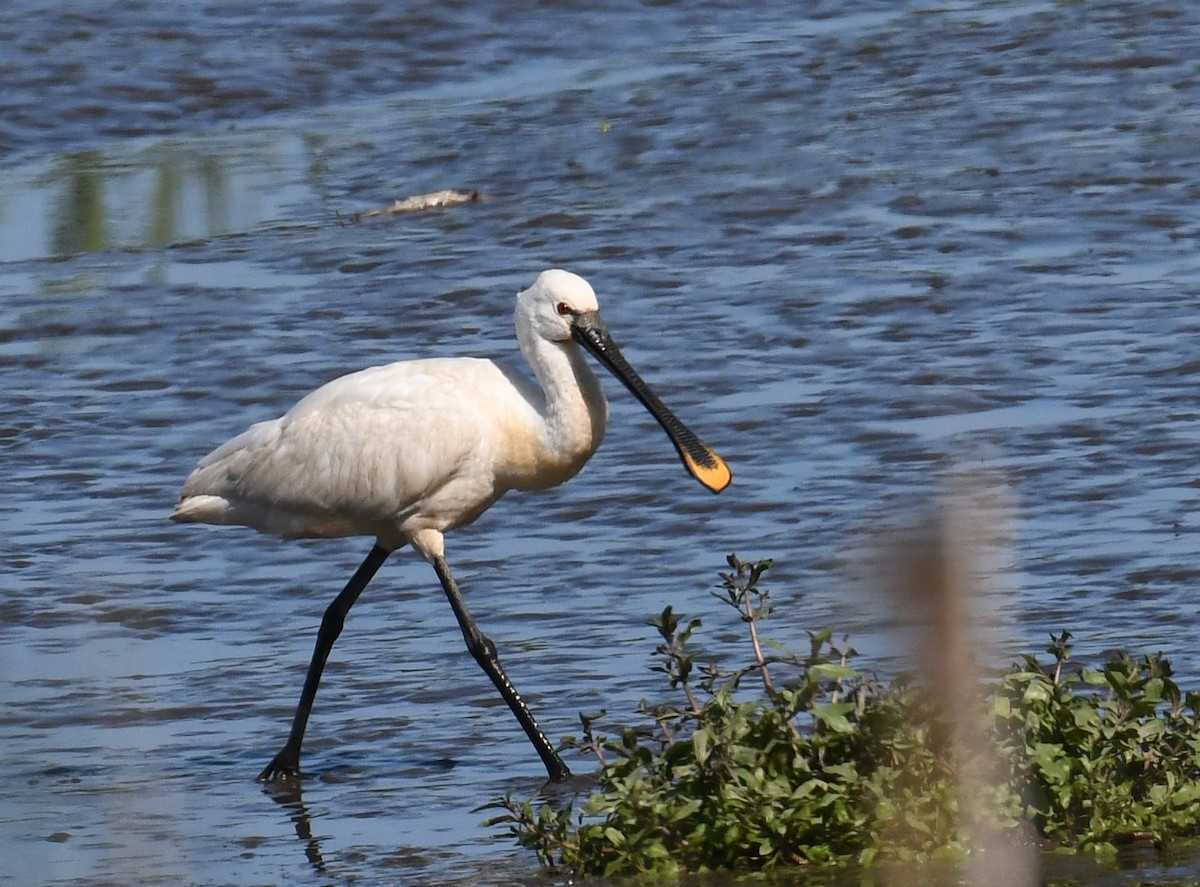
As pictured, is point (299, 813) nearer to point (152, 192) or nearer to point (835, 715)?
point (835, 715)

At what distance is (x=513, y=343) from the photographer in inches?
367

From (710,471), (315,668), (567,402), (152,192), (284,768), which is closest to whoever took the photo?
(284,768)

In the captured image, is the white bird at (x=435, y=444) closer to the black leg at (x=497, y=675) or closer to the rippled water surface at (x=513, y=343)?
the black leg at (x=497, y=675)

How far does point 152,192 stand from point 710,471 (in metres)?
6.37

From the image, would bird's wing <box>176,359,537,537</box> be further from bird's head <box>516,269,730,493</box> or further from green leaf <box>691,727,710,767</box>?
green leaf <box>691,727,710,767</box>

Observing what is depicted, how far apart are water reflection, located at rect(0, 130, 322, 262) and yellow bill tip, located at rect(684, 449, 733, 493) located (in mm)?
5373

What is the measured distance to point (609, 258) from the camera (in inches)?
412

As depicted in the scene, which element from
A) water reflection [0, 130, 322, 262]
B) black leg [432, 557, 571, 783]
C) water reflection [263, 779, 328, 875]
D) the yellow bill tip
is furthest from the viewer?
water reflection [0, 130, 322, 262]

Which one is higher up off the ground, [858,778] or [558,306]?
[558,306]

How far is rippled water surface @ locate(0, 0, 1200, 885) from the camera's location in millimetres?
5750

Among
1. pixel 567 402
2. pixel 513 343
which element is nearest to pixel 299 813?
pixel 567 402

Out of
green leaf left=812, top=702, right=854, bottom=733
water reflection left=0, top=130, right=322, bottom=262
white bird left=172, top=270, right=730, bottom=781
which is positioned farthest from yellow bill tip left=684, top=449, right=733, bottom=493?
water reflection left=0, top=130, right=322, bottom=262

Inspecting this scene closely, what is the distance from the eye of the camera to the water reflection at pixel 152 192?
11.5 m

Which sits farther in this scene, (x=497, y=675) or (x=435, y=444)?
(x=435, y=444)
